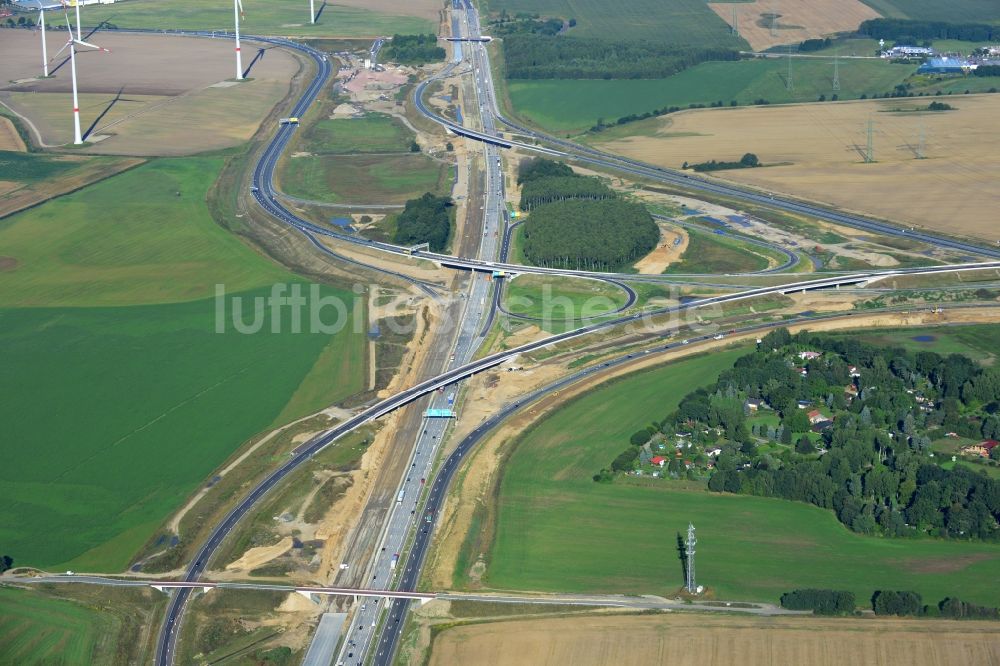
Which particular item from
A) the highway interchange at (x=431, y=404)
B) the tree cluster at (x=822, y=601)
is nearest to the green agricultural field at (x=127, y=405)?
the highway interchange at (x=431, y=404)

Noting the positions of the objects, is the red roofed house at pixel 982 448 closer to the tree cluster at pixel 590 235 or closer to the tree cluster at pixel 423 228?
the tree cluster at pixel 590 235

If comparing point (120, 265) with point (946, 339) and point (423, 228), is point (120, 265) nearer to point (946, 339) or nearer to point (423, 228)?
point (423, 228)

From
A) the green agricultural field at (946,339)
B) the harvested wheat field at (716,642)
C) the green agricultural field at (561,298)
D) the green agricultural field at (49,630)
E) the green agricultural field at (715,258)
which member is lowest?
the green agricultural field at (49,630)

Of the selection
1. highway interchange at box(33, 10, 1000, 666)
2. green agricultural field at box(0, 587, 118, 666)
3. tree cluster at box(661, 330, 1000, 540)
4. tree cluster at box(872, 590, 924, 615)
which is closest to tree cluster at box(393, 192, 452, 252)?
highway interchange at box(33, 10, 1000, 666)

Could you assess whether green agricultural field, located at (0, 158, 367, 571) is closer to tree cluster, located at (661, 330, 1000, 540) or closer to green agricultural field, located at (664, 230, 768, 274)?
tree cluster, located at (661, 330, 1000, 540)

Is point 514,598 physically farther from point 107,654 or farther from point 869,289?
point 869,289

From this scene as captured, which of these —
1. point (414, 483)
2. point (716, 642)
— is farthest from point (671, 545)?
point (414, 483)
